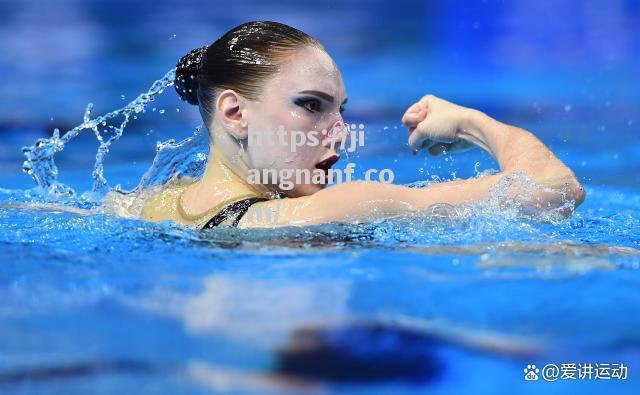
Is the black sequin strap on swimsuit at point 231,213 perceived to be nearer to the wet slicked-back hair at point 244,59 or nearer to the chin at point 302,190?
the chin at point 302,190

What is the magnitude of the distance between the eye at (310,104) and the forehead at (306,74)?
0.03m

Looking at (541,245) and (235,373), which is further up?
(541,245)

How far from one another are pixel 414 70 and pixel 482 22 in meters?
0.70

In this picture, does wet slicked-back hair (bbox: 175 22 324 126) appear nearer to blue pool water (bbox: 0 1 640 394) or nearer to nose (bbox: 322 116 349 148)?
nose (bbox: 322 116 349 148)

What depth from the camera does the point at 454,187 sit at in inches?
88.5

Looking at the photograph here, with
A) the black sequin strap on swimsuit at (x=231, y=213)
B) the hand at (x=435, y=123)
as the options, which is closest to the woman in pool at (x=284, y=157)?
the black sequin strap on swimsuit at (x=231, y=213)

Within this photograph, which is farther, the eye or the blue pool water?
the eye

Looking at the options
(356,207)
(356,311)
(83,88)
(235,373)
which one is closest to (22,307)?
(235,373)

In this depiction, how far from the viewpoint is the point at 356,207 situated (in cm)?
218

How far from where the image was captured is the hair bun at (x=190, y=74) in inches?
98.0

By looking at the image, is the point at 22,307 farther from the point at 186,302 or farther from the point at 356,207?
the point at 356,207

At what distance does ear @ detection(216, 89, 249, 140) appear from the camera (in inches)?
92.8

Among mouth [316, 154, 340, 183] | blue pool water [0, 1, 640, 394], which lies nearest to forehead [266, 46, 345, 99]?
mouth [316, 154, 340, 183]

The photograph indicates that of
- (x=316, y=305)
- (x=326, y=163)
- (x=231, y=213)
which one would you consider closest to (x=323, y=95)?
(x=326, y=163)
